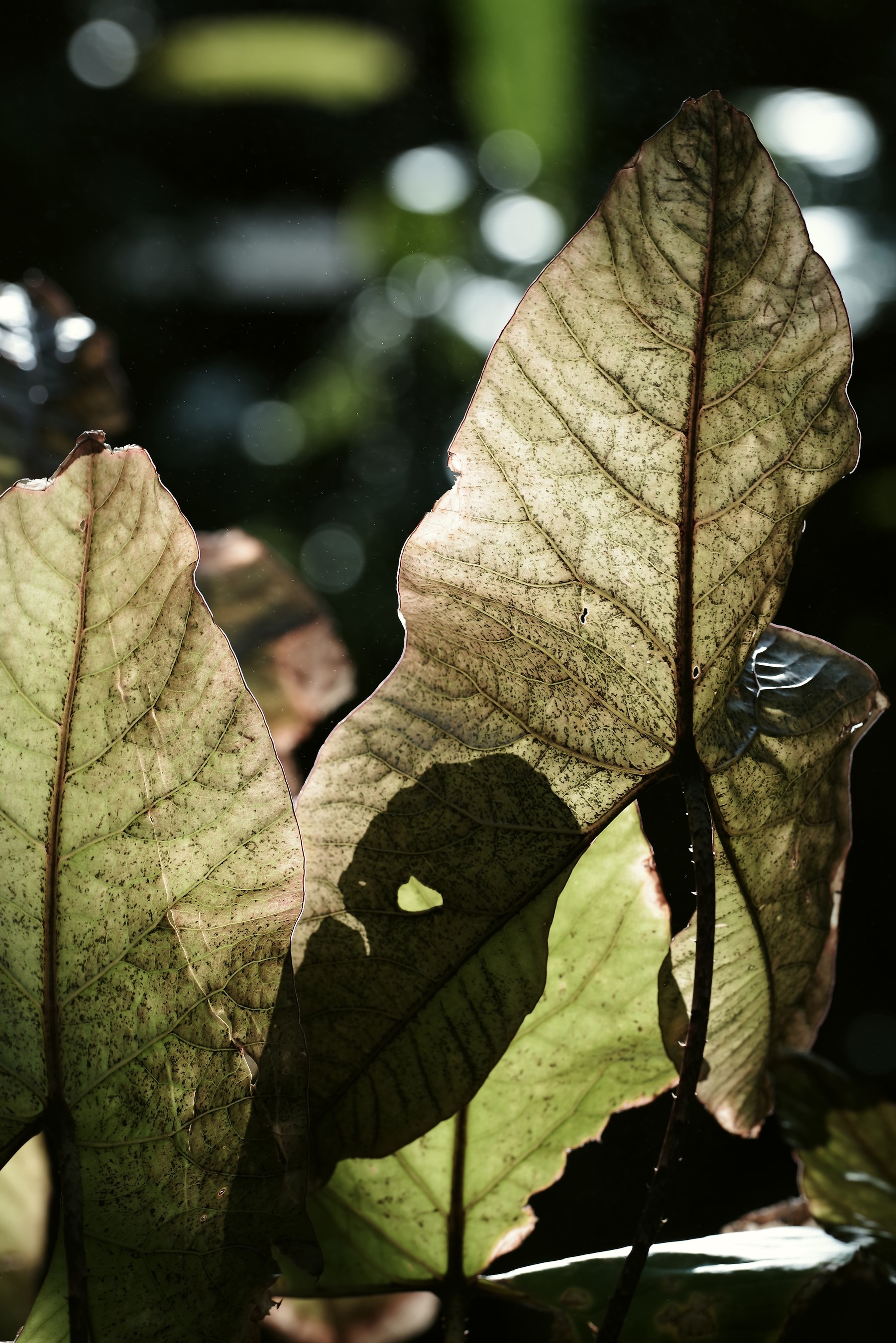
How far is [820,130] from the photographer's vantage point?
37.3 inches

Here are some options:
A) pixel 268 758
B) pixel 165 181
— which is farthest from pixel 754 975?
pixel 165 181

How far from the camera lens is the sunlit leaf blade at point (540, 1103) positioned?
345mm

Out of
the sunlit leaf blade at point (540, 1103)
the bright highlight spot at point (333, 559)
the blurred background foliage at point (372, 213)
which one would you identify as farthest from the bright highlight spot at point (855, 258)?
the sunlit leaf blade at point (540, 1103)

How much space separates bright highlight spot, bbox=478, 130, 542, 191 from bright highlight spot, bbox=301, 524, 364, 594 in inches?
16.4

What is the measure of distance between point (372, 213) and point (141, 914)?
0.91m

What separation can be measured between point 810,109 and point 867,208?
4.8 inches

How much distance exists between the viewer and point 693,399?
26cm

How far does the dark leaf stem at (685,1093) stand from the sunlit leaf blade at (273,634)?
0.29 metres

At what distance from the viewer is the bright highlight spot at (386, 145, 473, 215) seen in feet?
3.34

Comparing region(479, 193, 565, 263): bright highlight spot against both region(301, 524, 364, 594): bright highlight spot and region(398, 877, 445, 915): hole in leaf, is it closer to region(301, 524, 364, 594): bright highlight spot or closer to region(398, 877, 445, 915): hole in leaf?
region(301, 524, 364, 594): bright highlight spot

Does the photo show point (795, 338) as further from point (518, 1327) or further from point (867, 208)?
point (867, 208)

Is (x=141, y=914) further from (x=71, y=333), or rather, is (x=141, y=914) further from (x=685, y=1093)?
(x=71, y=333)

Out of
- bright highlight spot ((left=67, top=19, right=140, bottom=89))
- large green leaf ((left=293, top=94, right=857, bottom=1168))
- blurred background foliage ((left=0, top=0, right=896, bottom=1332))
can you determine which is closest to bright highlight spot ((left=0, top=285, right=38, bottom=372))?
blurred background foliage ((left=0, top=0, right=896, bottom=1332))

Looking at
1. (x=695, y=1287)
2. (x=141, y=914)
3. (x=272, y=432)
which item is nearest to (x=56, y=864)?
(x=141, y=914)
